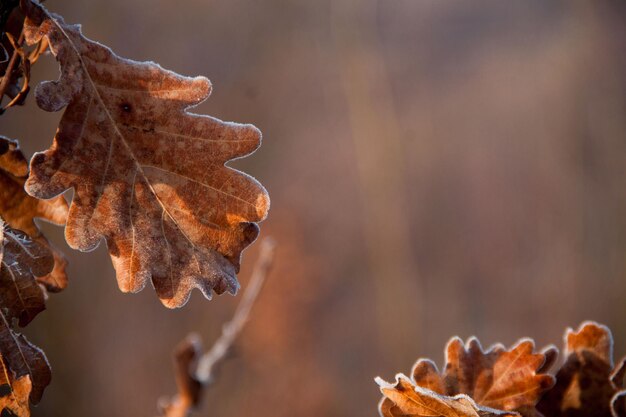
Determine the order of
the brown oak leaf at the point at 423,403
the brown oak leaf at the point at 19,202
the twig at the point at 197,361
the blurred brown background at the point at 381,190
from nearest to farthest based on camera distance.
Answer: the brown oak leaf at the point at 423,403 → the brown oak leaf at the point at 19,202 → the twig at the point at 197,361 → the blurred brown background at the point at 381,190

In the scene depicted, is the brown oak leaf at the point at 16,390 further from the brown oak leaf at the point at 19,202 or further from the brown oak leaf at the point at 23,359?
the brown oak leaf at the point at 19,202

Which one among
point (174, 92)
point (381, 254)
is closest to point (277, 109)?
point (381, 254)

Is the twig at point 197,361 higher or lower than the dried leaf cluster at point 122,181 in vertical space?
lower

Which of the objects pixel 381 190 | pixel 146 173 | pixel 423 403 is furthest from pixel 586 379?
pixel 381 190

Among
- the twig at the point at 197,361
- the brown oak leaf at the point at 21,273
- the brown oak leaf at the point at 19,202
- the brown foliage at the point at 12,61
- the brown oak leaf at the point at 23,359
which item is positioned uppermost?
the brown foliage at the point at 12,61

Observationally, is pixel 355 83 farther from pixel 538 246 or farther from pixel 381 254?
pixel 538 246

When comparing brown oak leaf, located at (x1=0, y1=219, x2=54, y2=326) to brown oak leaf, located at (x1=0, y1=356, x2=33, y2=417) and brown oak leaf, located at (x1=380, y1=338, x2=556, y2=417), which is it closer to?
brown oak leaf, located at (x1=0, y1=356, x2=33, y2=417)

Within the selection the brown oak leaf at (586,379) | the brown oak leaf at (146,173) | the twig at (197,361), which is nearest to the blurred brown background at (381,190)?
the twig at (197,361)
